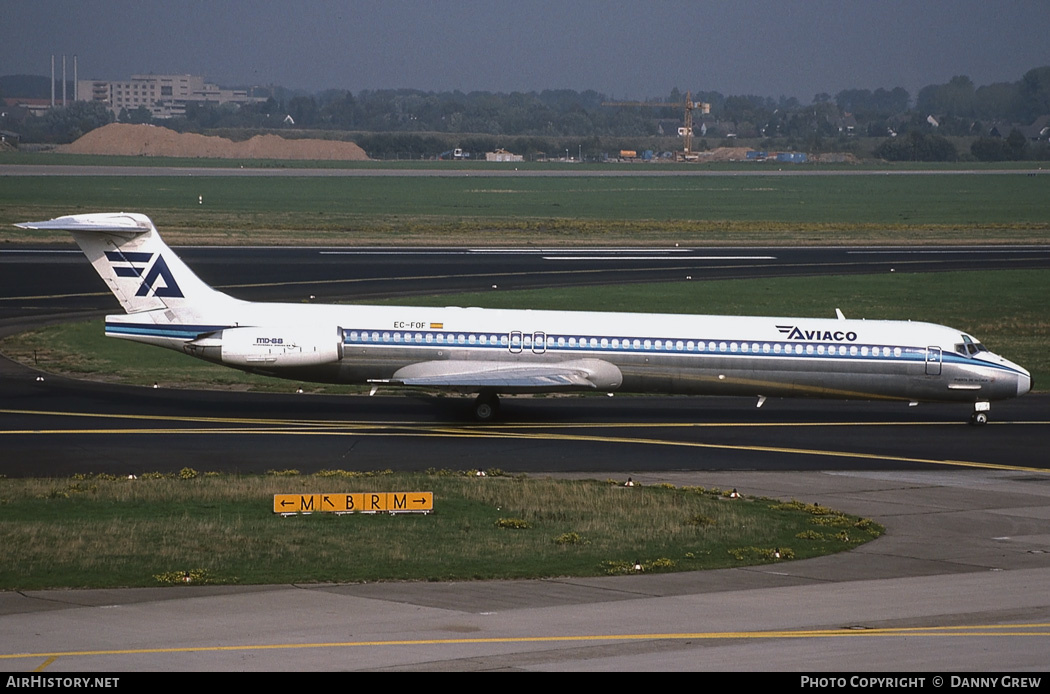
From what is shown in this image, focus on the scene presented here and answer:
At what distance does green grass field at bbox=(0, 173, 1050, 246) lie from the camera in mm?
89000

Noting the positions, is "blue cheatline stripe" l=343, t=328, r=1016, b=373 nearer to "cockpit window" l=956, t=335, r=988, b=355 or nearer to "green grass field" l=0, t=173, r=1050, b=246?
"cockpit window" l=956, t=335, r=988, b=355

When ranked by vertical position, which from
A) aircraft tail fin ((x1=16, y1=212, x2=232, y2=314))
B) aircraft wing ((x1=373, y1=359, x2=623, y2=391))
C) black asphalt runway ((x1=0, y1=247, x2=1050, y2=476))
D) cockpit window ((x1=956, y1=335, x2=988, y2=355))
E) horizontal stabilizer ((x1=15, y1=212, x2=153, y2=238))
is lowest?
black asphalt runway ((x1=0, y1=247, x2=1050, y2=476))

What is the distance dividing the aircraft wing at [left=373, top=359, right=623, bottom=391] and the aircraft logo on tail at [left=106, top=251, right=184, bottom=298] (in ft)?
20.3

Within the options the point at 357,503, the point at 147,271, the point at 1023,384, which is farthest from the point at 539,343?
the point at 1023,384

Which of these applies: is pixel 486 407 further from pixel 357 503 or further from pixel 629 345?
pixel 357 503

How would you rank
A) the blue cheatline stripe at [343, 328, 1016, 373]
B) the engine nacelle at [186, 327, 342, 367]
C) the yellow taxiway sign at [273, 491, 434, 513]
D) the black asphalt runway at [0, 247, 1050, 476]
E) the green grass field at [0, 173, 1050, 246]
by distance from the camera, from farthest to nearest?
the green grass field at [0, 173, 1050, 246], the blue cheatline stripe at [343, 328, 1016, 373], the engine nacelle at [186, 327, 342, 367], the black asphalt runway at [0, 247, 1050, 476], the yellow taxiway sign at [273, 491, 434, 513]

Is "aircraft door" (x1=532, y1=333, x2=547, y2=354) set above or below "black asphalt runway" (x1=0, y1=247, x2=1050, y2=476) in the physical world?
above

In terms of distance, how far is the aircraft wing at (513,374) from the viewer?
3381 centimetres

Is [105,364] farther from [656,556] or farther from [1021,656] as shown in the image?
[1021,656]

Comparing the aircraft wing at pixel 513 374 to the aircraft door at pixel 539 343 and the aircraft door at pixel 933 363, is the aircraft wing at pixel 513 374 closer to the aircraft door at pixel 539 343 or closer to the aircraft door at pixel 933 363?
the aircraft door at pixel 539 343

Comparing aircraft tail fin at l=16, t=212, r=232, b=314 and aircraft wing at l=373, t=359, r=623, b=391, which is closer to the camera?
aircraft wing at l=373, t=359, r=623, b=391

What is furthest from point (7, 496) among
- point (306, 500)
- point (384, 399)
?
point (384, 399)

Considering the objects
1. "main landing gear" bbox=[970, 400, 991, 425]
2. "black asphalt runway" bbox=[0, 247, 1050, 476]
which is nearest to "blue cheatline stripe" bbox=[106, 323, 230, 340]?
"black asphalt runway" bbox=[0, 247, 1050, 476]
